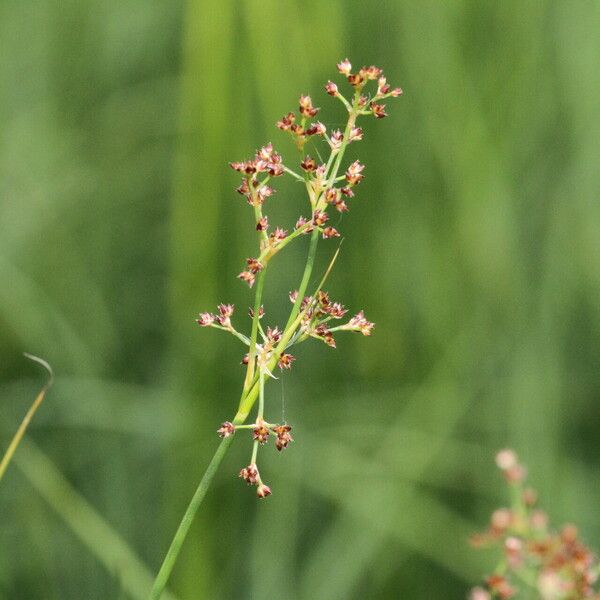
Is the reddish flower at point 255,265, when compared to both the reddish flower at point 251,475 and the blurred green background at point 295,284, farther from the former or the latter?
the blurred green background at point 295,284

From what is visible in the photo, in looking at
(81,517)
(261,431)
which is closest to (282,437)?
(261,431)

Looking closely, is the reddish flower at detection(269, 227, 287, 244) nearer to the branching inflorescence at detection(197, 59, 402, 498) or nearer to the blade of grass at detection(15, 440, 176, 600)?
the branching inflorescence at detection(197, 59, 402, 498)

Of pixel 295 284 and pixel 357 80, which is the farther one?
pixel 295 284

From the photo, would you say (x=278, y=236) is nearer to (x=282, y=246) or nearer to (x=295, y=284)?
(x=282, y=246)

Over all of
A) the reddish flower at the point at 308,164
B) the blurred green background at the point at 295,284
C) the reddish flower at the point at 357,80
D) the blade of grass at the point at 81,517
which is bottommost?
the blade of grass at the point at 81,517

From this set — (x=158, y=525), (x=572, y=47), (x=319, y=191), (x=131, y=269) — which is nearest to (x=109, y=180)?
(x=131, y=269)

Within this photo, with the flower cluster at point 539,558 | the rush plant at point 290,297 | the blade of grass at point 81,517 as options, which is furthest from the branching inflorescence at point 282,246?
the blade of grass at point 81,517

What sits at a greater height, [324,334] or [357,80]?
[357,80]

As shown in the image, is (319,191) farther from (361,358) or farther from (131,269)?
(131,269)

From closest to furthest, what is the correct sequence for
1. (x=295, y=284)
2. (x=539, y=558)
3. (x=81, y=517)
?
(x=539, y=558)
(x=81, y=517)
(x=295, y=284)
